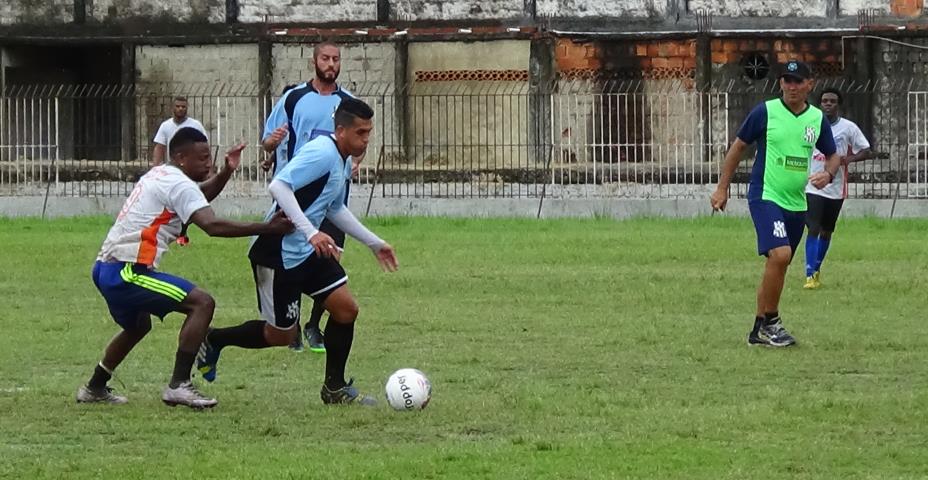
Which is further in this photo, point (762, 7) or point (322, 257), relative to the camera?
point (762, 7)

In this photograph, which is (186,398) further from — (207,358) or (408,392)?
(408,392)

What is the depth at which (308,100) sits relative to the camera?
12.0 m

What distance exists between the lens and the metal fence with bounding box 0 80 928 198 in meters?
30.9

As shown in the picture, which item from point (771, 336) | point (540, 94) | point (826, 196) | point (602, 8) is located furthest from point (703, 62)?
point (771, 336)

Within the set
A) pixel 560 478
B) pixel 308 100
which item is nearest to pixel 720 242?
pixel 308 100

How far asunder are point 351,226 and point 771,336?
377 cm

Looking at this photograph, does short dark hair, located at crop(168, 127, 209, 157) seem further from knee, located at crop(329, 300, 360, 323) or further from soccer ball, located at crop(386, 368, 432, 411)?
soccer ball, located at crop(386, 368, 432, 411)

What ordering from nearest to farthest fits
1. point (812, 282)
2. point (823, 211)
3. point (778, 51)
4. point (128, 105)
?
point (812, 282), point (823, 211), point (778, 51), point (128, 105)

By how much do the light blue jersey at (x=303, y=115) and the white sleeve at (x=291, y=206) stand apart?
2.02 metres

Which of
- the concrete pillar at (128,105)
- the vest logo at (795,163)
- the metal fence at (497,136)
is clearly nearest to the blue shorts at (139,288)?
the vest logo at (795,163)

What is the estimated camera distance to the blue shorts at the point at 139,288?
976 centimetres

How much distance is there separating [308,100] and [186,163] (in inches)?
83.9

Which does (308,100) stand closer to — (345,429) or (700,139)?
(345,429)

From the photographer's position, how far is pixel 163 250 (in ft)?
32.7
